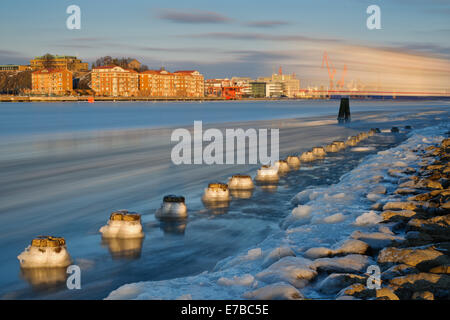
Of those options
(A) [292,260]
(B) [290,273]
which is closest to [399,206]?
(A) [292,260]

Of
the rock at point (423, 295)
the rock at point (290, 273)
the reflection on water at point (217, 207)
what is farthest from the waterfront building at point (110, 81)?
the rock at point (423, 295)

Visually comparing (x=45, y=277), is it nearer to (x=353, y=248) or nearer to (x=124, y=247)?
(x=124, y=247)

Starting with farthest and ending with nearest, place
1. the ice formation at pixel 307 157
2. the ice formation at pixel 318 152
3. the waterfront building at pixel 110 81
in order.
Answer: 1. the waterfront building at pixel 110 81
2. the ice formation at pixel 318 152
3. the ice formation at pixel 307 157

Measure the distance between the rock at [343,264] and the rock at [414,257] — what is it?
0.18 metres

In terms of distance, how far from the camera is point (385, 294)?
13.1 feet

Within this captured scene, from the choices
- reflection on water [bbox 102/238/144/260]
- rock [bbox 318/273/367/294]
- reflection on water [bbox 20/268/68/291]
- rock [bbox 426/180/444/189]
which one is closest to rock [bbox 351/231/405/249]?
rock [bbox 318/273/367/294]

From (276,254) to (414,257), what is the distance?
1403mm

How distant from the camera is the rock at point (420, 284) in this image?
409 cm

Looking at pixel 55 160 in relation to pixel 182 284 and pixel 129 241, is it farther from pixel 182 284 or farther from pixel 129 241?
pixel 182 284

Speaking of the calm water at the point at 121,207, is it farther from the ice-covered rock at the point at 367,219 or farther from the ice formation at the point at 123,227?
the ice-covered rock at the point at 367,219

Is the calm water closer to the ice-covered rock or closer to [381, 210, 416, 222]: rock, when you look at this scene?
the ice-covered rock

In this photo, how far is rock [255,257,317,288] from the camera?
470 centimetres

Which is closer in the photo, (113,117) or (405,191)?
(405,191)

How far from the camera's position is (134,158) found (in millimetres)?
16438
